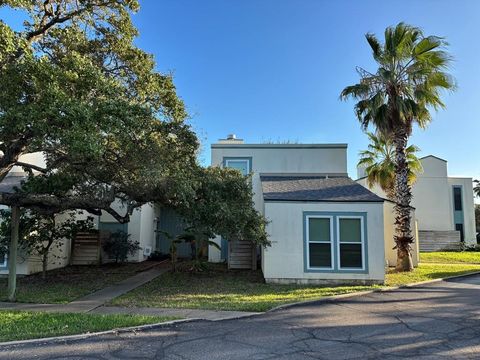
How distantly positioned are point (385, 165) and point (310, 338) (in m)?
17.2

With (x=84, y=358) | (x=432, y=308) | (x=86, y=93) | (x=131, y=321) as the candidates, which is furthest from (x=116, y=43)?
(x=432, y=308)

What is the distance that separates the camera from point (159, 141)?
11.2m

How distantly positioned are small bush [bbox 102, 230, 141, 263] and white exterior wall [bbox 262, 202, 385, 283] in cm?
865

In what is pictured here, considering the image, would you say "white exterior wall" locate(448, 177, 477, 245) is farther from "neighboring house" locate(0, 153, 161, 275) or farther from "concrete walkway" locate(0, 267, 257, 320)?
"concrete walkway" locate(0, 267, 257, 320)

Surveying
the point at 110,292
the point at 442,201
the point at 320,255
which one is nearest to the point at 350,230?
the point at 320,255

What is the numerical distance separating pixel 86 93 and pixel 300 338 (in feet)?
22.8

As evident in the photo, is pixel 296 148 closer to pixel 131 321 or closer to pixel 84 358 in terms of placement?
pixel 131 321

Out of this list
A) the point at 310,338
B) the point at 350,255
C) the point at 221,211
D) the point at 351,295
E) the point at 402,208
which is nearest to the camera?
the point at 310,338

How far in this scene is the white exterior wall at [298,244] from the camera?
14203 mm

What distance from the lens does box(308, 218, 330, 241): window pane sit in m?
14.5

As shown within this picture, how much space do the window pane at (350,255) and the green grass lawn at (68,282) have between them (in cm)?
826

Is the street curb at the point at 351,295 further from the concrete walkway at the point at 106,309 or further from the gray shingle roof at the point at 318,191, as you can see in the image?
the gray shingle roof at the point at 318,191

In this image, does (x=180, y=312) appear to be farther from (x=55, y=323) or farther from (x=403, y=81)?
(x=403, y=81)

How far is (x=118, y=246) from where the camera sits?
65.8 ft
